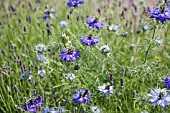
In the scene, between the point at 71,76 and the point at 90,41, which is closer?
the point at 90,41

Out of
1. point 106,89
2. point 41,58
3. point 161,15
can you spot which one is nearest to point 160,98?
point 106,89

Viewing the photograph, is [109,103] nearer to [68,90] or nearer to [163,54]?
[68,90]

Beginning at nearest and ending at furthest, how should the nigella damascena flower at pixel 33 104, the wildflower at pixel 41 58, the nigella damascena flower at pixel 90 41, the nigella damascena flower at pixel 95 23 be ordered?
1. the nigella damascena flower at pixel 33 104
2. the nigella damascena flower at pixel 90 41
3. the nigella damascena flower at pixel 95 23
4. the wildflower at pixel 41 58

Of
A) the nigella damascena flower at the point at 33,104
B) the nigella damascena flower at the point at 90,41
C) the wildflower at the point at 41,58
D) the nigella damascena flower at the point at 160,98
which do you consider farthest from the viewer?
the wildflower at the point at 41,58

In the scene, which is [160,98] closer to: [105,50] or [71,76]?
[105,50]

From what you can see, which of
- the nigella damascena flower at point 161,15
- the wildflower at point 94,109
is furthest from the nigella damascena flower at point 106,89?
the nigella damascena flower at point 161,15

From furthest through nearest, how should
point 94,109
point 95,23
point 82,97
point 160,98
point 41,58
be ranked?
point 41,58, point 95,23, point 94,109, point 82,97, point 160,98

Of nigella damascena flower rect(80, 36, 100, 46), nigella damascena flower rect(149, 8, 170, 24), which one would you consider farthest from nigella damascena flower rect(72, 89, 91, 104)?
nigella damascena flower rect(149, 8, 170, 24)

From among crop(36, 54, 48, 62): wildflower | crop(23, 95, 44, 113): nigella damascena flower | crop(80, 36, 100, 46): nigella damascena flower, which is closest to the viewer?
crop(23, 95, 44, 113): nigella damascena flower

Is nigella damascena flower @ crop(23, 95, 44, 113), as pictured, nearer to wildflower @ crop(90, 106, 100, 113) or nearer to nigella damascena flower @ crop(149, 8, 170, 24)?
wildflower @ crop(90, 106, 100, 113)

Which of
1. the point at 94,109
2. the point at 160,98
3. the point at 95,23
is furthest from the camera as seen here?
the point at 95,23

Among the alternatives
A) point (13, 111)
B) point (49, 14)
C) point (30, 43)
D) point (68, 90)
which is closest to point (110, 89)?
point (68, 90)

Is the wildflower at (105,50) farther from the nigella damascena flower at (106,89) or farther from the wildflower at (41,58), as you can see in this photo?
the wildflower at (41,58)
